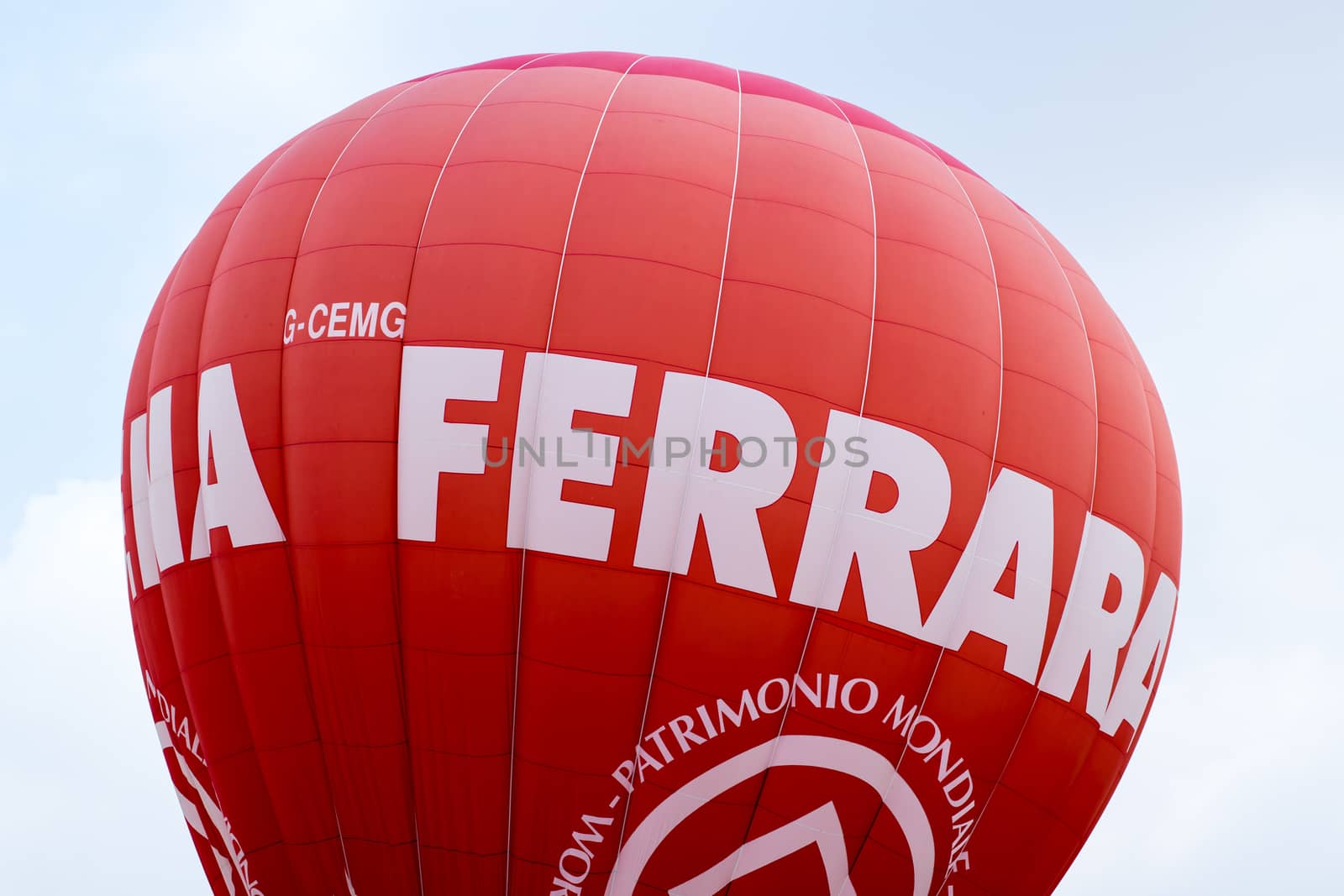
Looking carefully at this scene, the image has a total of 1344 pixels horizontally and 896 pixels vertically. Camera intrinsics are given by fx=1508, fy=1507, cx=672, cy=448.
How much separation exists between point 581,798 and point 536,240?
2921 millimetres

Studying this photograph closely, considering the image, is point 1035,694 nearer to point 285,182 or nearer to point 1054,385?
point 1054,385

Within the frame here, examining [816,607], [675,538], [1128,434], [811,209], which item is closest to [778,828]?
[816,607]

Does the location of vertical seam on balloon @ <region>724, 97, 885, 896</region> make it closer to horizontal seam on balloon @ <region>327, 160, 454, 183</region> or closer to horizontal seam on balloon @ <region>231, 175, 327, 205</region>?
horizontal seam on balloon @ <region>327, 160, 454, 183</region>

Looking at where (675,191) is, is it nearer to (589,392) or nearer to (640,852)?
(589,392)

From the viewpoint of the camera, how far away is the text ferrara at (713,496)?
7551mm

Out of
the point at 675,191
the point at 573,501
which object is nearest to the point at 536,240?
the point at 675,191

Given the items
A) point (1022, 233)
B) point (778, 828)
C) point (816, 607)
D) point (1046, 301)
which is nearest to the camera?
point (816, 607)

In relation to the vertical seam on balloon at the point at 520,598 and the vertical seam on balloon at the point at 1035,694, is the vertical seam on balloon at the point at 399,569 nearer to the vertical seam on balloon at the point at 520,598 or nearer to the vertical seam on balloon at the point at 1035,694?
the vertical seam on balloon at the point at 520,598

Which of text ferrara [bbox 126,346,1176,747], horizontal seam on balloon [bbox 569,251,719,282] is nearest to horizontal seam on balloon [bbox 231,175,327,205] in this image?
text ferrara [bbox 126,346,1176,747]

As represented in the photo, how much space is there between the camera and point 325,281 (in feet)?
27.0

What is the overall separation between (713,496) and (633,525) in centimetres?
42

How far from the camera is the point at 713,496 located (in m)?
7.55

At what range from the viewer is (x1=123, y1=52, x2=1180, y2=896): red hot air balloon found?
7598 millimetres

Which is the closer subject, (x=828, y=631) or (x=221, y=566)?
(x=828, y=631)
